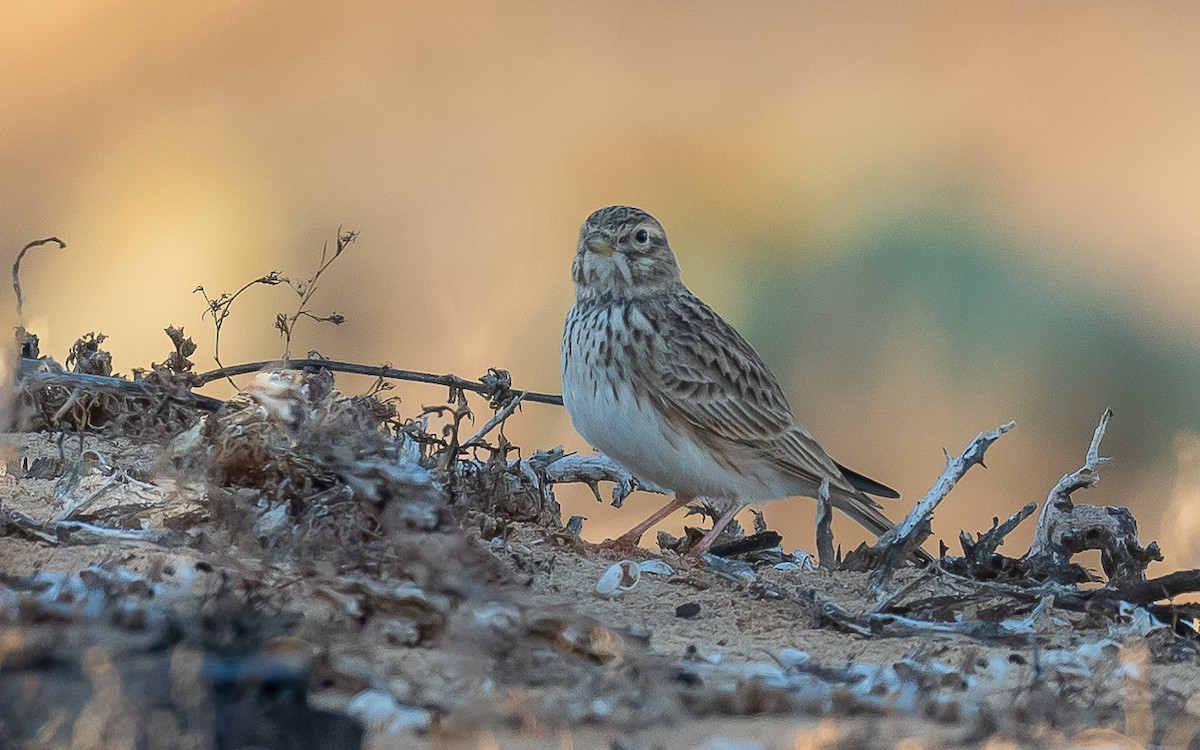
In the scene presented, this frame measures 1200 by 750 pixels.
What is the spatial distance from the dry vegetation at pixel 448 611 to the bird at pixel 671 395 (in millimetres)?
546

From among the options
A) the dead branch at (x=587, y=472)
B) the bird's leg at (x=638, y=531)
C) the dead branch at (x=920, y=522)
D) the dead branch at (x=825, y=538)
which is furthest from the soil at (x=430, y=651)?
the dead branch at (x=587, y=472)

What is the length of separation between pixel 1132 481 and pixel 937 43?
5.49 meters

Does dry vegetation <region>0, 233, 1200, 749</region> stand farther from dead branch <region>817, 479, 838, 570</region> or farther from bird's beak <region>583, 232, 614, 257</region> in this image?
bird's beak <region>583, 232, 614, 257</region>

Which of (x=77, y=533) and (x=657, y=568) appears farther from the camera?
(x=657, y=568)

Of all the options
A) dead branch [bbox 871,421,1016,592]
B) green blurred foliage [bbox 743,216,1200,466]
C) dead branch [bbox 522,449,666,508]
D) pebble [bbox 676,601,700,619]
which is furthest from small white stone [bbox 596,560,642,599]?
green blurred foliage [bbox 743,216,1200,466]

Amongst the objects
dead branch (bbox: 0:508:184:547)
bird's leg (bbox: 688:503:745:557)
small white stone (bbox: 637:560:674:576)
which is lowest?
dead branch (bbox: 0:508:184:547)

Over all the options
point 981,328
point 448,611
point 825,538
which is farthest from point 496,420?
point 981,328

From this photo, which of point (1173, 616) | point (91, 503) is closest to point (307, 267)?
point (91, 503)

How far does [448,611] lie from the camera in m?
3.40

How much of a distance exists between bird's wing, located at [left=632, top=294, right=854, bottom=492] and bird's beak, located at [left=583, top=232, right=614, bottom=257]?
0.30 metres

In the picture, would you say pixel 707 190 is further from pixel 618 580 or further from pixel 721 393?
pixel 618 580

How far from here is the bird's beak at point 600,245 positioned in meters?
6.28

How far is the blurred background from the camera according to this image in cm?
936

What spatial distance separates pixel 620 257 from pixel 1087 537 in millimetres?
2238
